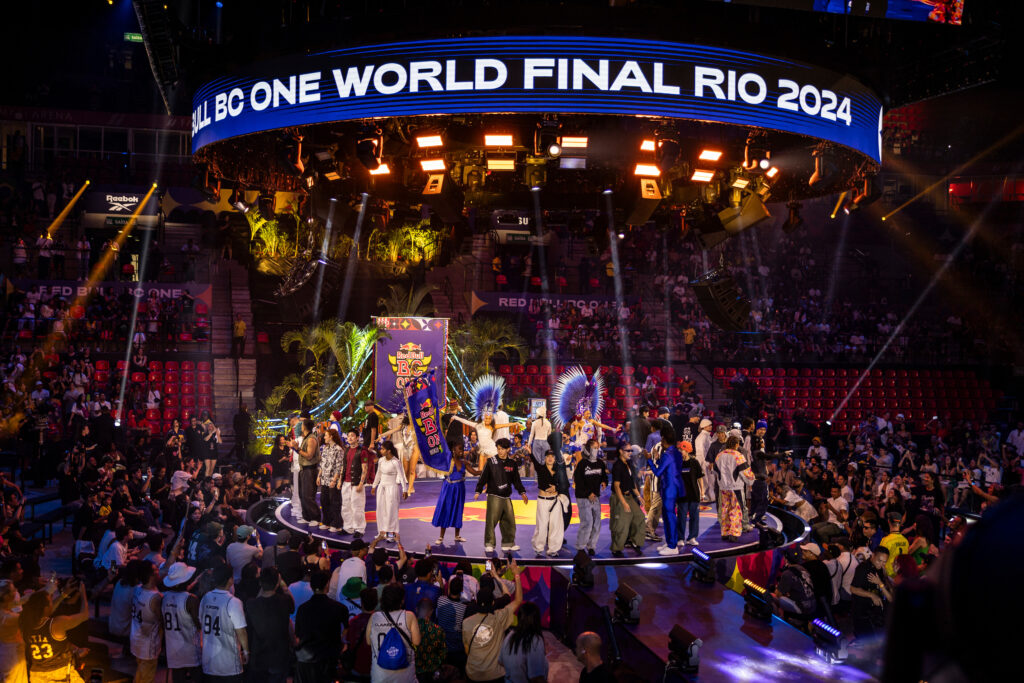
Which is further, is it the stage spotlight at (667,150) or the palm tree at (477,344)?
the palm tree at (477,344)

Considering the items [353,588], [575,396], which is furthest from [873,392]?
[353,588]

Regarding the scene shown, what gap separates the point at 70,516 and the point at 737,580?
12073 mm

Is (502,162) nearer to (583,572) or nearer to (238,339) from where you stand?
(583,572)

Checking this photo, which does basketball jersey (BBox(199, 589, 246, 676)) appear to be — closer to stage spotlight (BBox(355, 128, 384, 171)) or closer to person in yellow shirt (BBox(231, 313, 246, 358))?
stage spotlight (BBox(355, 128, 384, 171))

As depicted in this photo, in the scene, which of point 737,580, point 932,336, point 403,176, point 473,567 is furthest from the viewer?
point 932,336

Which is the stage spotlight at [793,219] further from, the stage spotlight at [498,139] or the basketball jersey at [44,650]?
the basketball jersey at [44,650]

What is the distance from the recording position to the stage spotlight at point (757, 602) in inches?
327

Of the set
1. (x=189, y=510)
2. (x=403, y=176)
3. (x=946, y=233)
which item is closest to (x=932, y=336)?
(x=946, y=233)

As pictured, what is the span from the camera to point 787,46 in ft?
26.3

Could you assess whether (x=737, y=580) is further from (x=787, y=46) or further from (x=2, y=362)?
(x=2, y=362)

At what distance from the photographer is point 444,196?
40.8 ft

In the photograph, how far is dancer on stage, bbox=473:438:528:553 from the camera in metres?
10.6

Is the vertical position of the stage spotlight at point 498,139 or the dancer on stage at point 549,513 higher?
the stage spotlight at point 498,139

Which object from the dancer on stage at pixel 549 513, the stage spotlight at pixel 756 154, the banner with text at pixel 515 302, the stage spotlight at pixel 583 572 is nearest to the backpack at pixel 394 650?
the stage spotlight at pixel 583 572
